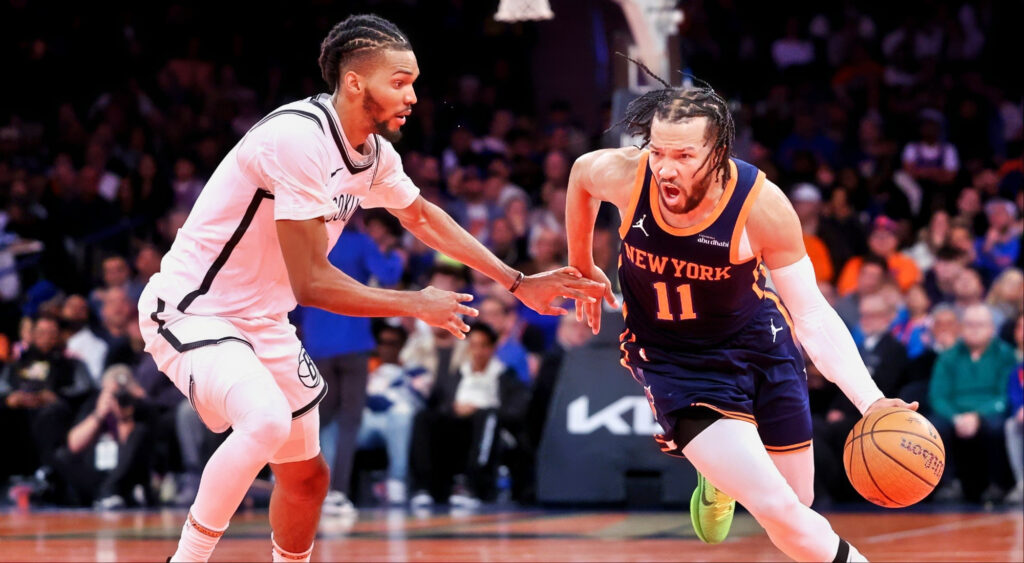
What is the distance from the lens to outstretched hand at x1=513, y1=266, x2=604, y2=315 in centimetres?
581

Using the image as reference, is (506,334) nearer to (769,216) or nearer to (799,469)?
(799,469)

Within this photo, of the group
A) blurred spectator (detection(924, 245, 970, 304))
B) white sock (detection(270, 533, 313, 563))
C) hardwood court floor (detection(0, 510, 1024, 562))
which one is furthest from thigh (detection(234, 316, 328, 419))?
blurred spectator (detection(924, 245, 970, 304))

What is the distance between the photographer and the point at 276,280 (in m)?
5.37

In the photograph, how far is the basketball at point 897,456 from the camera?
4.98 metres

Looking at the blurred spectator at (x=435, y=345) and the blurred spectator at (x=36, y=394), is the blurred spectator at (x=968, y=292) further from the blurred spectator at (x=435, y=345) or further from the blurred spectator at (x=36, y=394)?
the blurred spectator at (x=36, y=394)

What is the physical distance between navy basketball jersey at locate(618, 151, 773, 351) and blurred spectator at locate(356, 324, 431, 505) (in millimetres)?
5648

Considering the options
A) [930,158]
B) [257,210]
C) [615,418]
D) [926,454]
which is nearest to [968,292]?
[615,418]

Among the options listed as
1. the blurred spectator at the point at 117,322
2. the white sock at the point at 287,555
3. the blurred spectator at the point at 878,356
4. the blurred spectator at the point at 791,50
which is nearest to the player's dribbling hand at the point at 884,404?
the white sock at the point at 287,555

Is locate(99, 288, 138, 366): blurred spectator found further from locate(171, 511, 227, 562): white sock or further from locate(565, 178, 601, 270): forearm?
locate(171, 511, 227, 562): white sock

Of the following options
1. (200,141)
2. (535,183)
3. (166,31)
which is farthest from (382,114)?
(166,31)

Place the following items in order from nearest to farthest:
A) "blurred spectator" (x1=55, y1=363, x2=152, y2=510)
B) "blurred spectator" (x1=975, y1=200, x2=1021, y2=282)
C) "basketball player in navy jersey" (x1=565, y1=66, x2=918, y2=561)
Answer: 1. "basketball player in navy jersey" (x1=565, y1=66, x2=918, y2=561)
2. "blurred spectator" (x1=55, y1=363, x2=152, y2=510)
3. "blurred spectator" (x1=975, y1=200, x2=1021, y2=282)

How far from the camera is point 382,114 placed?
17.3 feet

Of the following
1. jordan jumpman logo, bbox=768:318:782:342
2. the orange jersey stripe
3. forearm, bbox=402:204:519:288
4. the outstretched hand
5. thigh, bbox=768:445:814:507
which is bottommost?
thigh, bbox=768:445:814:507

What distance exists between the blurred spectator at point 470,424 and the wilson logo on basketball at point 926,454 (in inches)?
234
